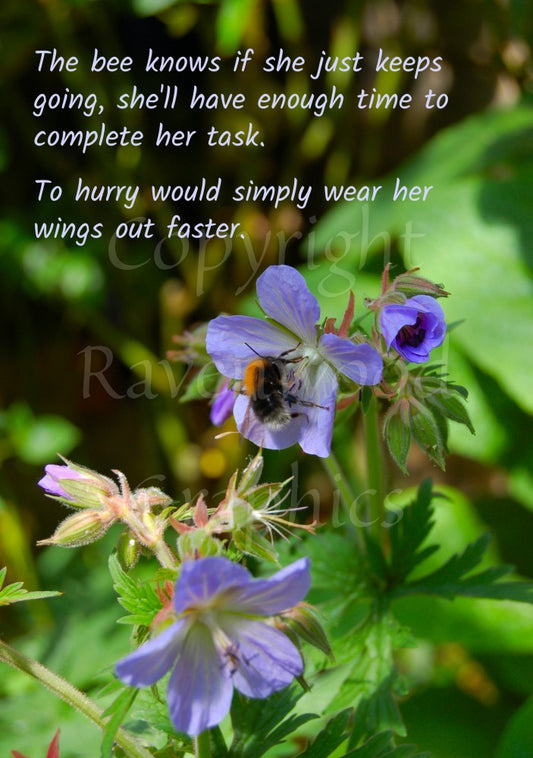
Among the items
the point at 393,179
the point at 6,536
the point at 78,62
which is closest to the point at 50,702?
the point at 6,536

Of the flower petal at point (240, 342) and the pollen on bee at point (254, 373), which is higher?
the flower petal at point (240, 342)

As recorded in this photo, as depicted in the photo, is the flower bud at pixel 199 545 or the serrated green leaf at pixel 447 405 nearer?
the flower bud at pixel 199 545

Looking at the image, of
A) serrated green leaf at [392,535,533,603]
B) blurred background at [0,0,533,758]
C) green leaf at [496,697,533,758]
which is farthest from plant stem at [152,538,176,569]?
blurred background at [0,0,533,758]

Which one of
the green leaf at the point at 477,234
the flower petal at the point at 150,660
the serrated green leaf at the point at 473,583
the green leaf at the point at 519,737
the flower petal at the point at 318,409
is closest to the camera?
the flower petal at the point at 150,660

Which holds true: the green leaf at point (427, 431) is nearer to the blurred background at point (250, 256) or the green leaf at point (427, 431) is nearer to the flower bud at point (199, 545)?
the flower bud at point (199, 545)

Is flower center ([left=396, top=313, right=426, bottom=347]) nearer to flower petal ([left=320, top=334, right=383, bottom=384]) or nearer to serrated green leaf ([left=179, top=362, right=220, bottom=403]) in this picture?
flower petal ([left=320, top=334, right=383, bottom=384])

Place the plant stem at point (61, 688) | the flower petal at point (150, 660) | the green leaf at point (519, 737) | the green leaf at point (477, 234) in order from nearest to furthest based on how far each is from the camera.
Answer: the flower petal at point (150, 660) < the plant stem at point (61, 688) < the green leaf at point (519, 737) < the green leaf at point (477, 234)

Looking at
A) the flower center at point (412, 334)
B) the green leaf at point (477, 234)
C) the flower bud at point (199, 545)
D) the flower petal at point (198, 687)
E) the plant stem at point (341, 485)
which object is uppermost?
the green leaf at point (477, 234)

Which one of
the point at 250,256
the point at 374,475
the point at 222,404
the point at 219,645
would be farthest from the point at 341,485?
the point at 250,256

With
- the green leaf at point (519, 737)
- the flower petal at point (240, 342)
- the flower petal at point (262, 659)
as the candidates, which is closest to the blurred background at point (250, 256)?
the green leaf at point (519, 737)
